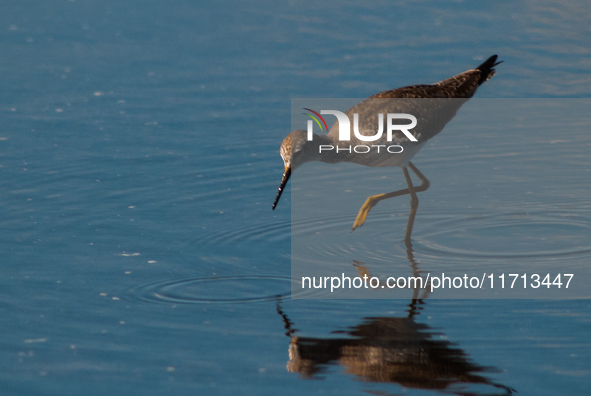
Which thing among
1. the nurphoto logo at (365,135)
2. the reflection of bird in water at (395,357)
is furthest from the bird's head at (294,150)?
the reflection of bird in water at (395,357)

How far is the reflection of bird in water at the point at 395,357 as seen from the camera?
17.6 ft

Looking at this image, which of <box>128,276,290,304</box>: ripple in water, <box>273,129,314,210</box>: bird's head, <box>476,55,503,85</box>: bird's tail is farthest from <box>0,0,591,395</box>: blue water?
<box>476,55,503,85</box>: bird's tail

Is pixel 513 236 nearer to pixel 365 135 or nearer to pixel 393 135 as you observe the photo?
pixel 393 135

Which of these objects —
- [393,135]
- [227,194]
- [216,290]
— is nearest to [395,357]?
[216,290]

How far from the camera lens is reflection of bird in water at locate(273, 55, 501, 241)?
24.9 ft

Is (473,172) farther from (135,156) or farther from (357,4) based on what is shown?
(357,4)

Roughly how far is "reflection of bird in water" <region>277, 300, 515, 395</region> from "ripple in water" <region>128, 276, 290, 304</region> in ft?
1.72

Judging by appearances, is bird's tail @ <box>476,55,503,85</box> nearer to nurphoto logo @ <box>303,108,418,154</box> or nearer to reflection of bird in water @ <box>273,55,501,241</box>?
reflection of bird in water @ <box>273,55,501,241</box>

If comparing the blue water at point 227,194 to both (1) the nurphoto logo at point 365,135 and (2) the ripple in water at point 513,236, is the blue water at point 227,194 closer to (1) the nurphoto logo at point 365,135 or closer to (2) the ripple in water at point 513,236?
(2) the ripple in water at point 513,236

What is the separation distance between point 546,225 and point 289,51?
6508 mm

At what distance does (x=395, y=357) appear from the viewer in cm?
571

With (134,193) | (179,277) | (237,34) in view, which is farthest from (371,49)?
(179,277)

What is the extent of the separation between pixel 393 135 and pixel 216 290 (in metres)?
2.30

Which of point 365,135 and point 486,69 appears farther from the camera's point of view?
point 486,69
